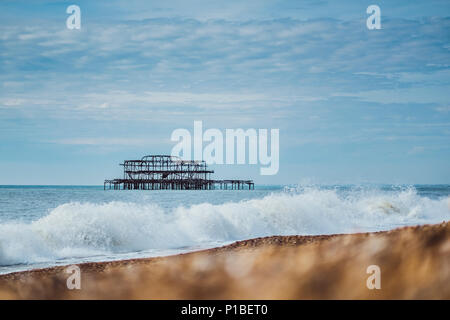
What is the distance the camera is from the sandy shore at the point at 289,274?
12.2 ft

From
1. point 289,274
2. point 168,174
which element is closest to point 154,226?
point 289,274

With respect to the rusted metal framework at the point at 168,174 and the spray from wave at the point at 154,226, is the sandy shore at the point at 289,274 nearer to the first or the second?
the spray from wave at the point at 154,226

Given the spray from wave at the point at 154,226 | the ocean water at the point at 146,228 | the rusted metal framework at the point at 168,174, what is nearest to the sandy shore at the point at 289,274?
the ocean water at the point at 146,228

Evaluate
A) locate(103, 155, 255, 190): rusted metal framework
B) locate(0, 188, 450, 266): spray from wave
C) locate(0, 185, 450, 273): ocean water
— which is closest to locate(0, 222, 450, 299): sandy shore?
locate(0, 185, 450, 273): ocean water

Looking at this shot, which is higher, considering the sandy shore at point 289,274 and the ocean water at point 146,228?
the sandy shore at point 289,274

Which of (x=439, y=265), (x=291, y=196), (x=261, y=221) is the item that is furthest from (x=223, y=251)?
(x=291, y=196)

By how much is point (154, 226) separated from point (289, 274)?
31.8 feet

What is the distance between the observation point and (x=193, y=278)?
4.38 m

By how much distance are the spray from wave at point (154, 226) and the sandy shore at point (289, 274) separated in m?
5.78

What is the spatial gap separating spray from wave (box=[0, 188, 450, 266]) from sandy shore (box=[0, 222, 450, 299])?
5781 mm

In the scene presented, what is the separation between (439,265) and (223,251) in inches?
94.3

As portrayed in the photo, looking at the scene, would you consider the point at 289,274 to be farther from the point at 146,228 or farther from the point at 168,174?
the point at 168,174

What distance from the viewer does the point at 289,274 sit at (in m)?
4.07

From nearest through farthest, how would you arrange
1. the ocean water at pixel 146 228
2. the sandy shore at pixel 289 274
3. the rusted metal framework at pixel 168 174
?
1. the sandy shore at pixel 289 274
2. the ocean water at pixel 146 228
3. the rusted metal framework at pixel 168 174
